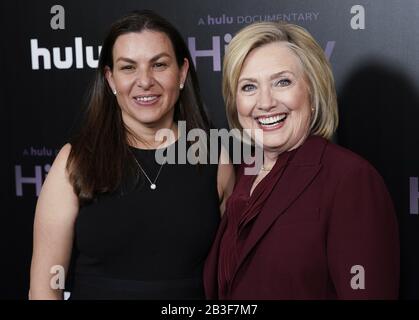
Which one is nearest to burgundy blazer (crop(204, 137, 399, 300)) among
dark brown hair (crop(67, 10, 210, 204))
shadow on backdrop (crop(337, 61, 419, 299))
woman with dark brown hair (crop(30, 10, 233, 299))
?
woman with dark brown hair (crop(30, 10, 233, 299))

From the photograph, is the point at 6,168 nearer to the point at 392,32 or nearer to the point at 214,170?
the point at 214,170

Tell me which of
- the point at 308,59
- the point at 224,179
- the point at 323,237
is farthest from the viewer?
the point at 224,179

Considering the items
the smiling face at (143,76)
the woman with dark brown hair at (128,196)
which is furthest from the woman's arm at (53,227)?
the smiling face at (143,76)

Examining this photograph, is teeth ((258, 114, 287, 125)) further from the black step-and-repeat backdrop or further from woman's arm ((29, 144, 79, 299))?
the black step-and-repeat backdrop

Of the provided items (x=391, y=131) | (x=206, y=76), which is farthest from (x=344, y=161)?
(x=206, y=76)

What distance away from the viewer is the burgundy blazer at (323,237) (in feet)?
4.30

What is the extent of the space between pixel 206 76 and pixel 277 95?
2.63ft

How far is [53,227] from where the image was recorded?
62.0 inches

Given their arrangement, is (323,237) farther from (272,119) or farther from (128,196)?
(128,196)

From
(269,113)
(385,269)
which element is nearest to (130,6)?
(269,113)

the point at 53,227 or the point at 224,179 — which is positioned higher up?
the point at 224,179

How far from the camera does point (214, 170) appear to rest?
67.9 inches

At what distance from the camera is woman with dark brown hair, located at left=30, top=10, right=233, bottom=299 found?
5.13 ft

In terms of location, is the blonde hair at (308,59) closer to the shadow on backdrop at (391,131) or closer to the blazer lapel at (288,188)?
the blazer lapel at (288,188)
